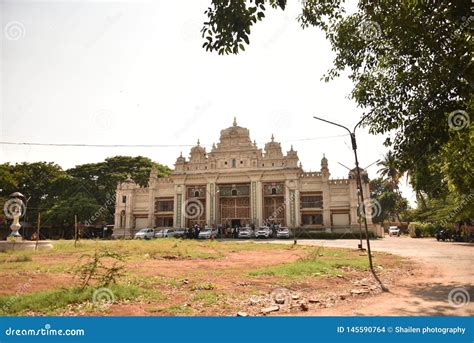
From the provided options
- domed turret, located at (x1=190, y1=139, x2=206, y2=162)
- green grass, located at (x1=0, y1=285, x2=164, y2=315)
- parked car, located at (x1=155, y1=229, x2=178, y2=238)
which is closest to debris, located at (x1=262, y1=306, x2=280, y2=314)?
green grass, located at (x1=0, y1=285, x2=164, y2=315)

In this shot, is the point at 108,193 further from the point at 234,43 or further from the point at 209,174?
the point at 234,43

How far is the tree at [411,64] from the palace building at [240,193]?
33.2m

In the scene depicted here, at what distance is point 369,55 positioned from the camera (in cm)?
1048

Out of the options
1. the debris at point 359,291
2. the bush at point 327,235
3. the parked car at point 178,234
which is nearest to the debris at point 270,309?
the debris at point 359,291

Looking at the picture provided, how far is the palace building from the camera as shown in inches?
1721

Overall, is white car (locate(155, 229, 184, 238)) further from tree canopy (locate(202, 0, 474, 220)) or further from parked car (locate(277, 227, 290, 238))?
tree canopy (locate(202, 0, 474, 220))

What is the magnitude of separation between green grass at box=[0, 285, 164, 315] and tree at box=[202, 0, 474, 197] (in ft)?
24.3

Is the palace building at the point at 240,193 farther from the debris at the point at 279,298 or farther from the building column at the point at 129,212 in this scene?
the debris at the point at 279,298

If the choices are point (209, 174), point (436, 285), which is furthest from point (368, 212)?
point (436, 285)

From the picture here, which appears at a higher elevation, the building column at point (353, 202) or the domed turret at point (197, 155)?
the domed turret at point (197, 155)

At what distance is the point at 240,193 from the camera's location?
155 ft

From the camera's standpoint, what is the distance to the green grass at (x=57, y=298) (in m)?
6.86

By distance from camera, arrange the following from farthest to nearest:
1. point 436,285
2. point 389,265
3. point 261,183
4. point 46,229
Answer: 1. point 46,229
2. point 261,183
3. point 389,265
4. point 436,285

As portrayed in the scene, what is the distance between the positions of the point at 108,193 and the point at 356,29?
50220mm
